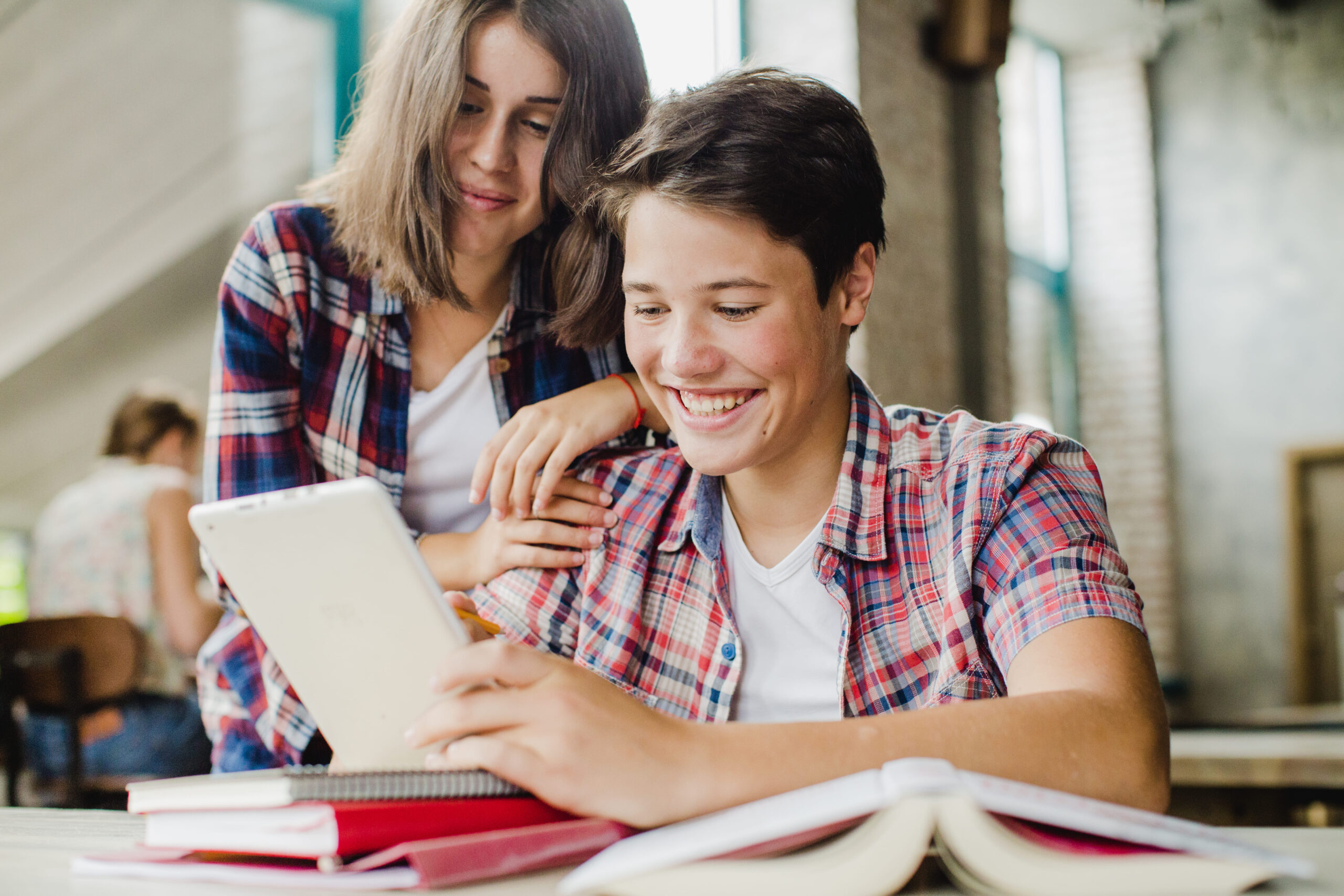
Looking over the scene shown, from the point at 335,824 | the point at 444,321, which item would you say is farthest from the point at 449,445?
the point at 335,824

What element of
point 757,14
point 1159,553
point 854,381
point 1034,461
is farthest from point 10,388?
point 1159,553

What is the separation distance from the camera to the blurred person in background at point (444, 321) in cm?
137

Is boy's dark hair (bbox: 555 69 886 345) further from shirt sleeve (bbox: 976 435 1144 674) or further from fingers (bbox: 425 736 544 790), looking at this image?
fingers (bbox: 425 736 544 790)

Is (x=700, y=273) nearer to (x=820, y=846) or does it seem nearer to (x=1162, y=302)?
(x=820, y=846)

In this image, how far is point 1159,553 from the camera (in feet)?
22.5

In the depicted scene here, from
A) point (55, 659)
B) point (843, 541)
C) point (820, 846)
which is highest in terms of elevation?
point (843, 541)

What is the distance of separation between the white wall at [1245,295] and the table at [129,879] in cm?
658

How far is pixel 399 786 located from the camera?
27.8 inches

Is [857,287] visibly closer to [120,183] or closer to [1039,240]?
[120,183]

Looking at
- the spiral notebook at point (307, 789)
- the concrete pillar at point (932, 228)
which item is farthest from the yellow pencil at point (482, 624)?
the concrete pillar at point (932, 228)

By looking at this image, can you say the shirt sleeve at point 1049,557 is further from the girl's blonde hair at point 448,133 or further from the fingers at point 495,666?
the girl's blonde hair at point 448,133

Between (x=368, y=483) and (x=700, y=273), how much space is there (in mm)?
501

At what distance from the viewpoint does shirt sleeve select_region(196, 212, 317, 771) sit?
1.43 m

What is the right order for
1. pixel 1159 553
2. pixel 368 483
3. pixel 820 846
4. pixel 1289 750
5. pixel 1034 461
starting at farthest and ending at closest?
pixel 1159 553 → pixel 1289 750 → pixel 1034 461 → pixel 368 483 → pixel 820 846
